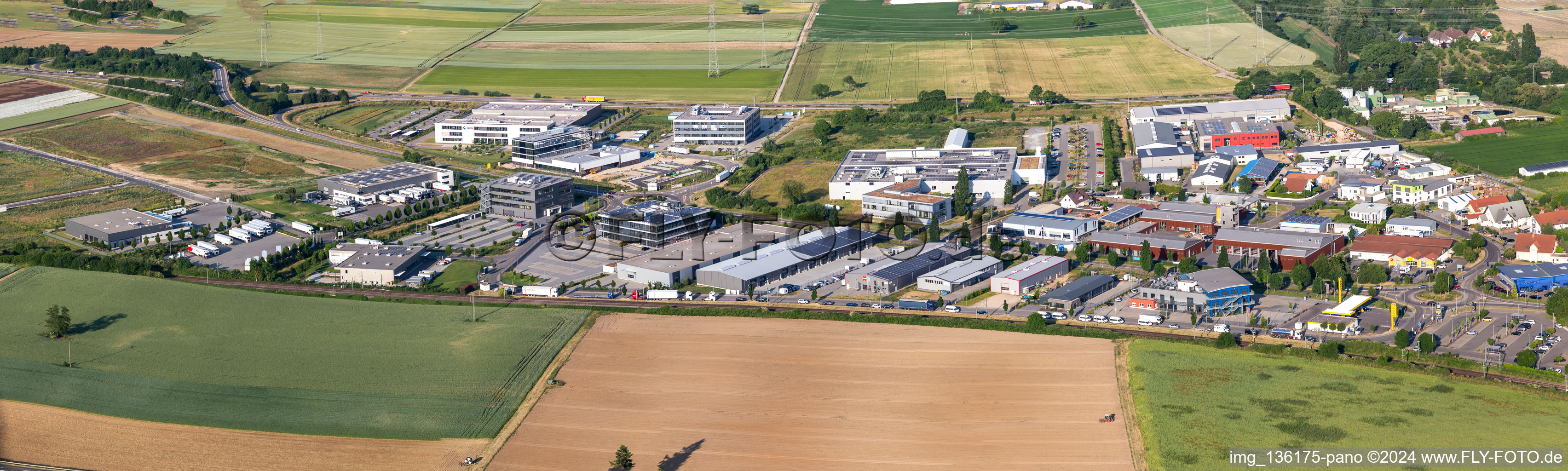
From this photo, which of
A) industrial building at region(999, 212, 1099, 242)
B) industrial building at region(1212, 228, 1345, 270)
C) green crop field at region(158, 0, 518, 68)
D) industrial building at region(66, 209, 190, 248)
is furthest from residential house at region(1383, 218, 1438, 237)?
green crop field at region(158, 0, 518, 68)

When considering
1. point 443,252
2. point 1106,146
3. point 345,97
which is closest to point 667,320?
point 443,252

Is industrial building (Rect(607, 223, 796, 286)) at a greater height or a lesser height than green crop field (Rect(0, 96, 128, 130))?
lesser

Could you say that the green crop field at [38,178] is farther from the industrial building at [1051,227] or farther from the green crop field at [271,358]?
the industrial building at [1051,227]

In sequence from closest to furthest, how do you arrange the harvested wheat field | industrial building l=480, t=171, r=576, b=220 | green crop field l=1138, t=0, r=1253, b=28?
the harvested wheat field, industrial building l=480, t=171, r=576, b=220, green crop field l=1138, t=0, r=1253, b=28

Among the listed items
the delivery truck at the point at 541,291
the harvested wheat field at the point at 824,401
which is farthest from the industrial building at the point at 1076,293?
the delivery truck at the point at 541,291

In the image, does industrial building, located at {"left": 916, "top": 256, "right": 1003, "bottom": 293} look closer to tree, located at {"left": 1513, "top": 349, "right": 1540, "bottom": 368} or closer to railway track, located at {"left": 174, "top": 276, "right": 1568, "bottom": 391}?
railway track, located at {"left": 174, "top": 276, "right": 1568, "bottom": 391}
